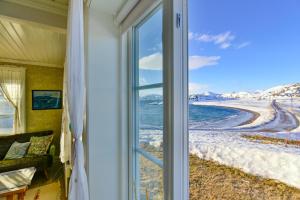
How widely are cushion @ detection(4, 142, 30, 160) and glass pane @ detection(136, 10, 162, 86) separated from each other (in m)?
3.50

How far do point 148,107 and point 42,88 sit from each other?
4.06 m

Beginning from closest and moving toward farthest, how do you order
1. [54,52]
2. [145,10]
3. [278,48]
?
[278,48] → [145,10] → [54,52]

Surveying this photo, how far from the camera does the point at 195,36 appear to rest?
82cm

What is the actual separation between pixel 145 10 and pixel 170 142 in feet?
2.55

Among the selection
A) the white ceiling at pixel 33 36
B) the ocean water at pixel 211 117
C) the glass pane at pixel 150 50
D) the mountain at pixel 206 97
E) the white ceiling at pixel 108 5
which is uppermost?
the white ceiling at pixel 33 36

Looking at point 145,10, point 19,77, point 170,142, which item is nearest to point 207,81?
point 170,142

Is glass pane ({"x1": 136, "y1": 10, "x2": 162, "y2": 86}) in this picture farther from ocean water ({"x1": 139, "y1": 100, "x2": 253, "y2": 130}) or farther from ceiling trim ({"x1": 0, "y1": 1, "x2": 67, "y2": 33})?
ceiling trim ({"x1": 0, "y1": 1, "x2": 67, "y2": 33})

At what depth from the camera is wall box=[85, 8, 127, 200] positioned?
4.55 feet

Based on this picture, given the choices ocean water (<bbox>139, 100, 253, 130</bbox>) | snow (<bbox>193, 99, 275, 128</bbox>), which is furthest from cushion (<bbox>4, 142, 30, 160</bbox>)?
snow (<bbox>193, 99, 275, 128</bbox>)

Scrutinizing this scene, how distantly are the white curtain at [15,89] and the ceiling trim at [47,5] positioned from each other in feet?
9.31

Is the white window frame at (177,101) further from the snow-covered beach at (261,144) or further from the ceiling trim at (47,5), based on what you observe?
the ceiling trim at (47,5)

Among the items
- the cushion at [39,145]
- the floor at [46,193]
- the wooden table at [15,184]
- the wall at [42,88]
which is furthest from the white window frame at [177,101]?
the wall at [42,88]

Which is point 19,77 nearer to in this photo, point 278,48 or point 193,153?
point 193,153

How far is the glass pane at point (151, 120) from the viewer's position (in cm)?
107
